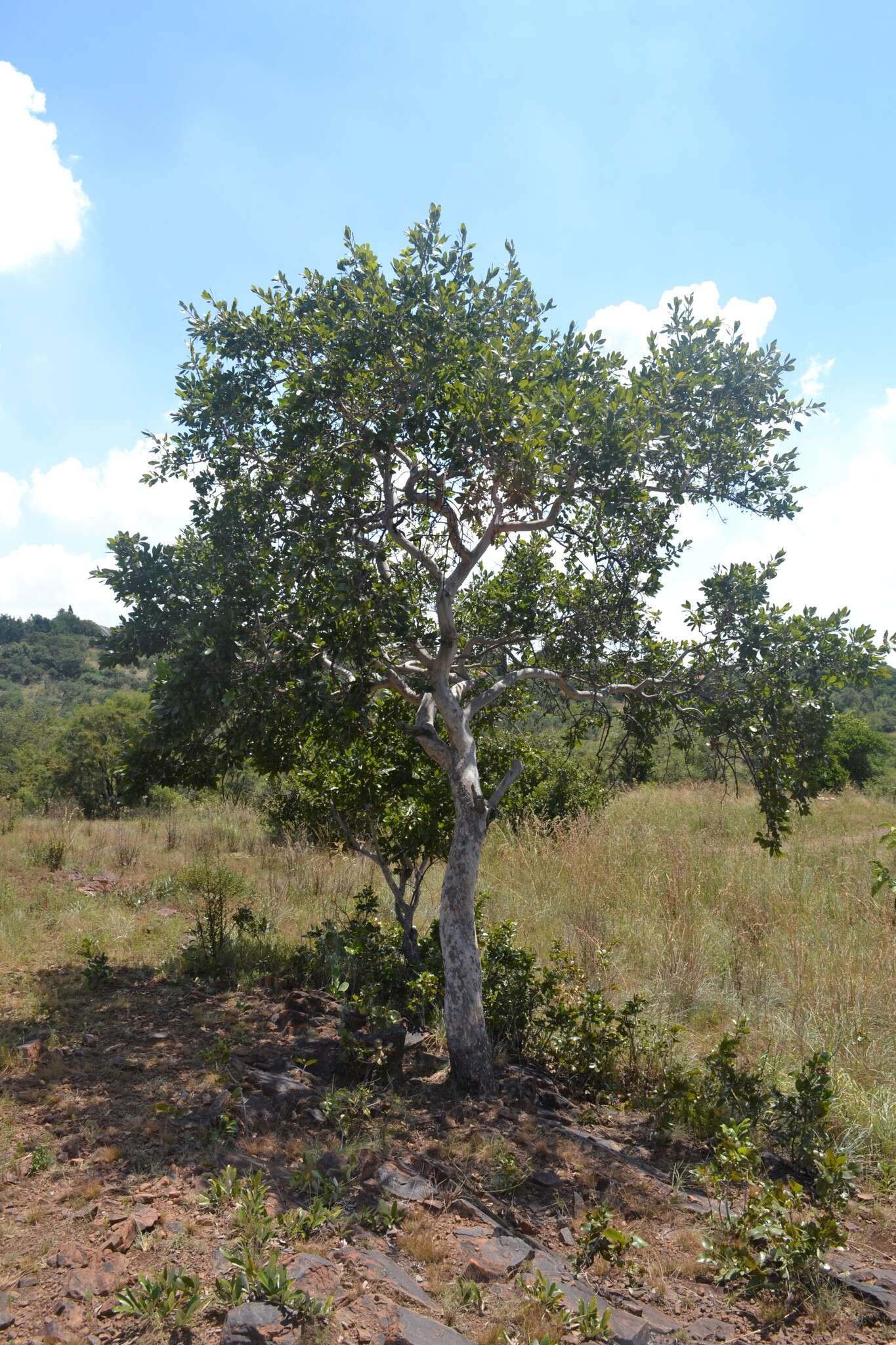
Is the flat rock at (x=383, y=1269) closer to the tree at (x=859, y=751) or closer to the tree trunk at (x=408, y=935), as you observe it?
the tree trunk at (x=408, y=935)

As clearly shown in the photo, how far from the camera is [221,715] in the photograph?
502 centimetres

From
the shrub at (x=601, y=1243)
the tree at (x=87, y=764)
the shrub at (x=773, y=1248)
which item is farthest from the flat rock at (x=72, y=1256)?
the tree at (x=87, y=764)

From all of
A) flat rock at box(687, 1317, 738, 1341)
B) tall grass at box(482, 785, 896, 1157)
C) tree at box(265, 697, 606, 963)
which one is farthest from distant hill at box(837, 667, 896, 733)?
flat rock at box(687, 1317, 738, 1341)

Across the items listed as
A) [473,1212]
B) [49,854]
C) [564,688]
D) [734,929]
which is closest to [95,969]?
[473,1212]

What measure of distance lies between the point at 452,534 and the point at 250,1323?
467cm

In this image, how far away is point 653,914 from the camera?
8.59 meters

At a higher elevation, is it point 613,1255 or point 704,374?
point 704,374

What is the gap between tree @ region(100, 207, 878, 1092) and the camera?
16.3ft

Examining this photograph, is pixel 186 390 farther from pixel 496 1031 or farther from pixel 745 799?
pixel 745 799

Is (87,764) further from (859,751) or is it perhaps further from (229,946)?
(859,751)

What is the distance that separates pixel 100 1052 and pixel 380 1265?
127 inches

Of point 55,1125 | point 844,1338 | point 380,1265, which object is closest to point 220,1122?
point 55,1125

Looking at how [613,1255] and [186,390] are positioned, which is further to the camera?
[186,390]

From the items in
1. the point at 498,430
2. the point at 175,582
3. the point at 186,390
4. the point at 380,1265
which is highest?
the point at 186,390
